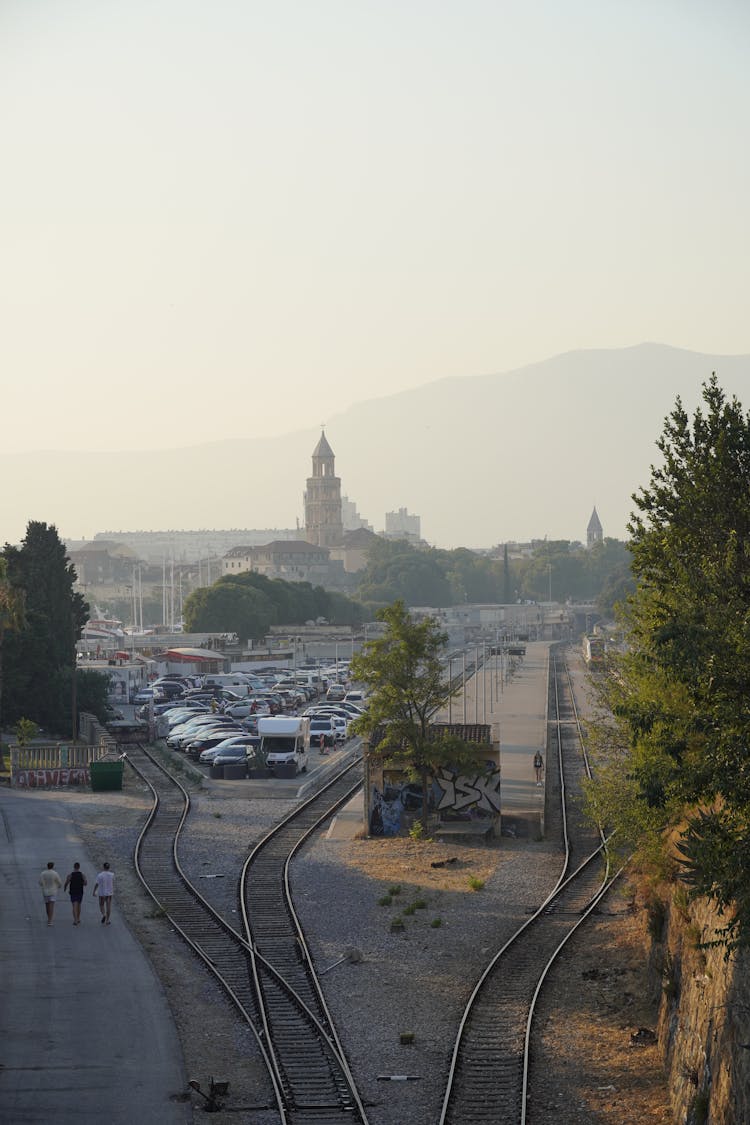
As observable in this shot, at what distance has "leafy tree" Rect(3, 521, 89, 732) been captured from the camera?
59781 millimetres

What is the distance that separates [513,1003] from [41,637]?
140 feet

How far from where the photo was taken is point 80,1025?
19.8 meters

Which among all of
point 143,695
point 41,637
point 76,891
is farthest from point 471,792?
point 143,695

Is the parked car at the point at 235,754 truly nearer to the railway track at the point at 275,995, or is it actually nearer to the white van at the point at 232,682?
the railway track at the point at 275,995

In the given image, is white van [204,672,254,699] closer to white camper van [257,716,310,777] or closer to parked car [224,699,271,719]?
parked car [224,699,271,719]

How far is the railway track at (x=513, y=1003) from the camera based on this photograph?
682 inches

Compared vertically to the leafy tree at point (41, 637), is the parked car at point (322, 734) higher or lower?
lower

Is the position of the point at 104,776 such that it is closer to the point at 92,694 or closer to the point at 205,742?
the point at 205,742

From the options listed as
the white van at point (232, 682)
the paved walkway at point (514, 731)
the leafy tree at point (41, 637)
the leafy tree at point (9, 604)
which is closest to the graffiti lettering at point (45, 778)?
the leafy tree at point (9, 604)

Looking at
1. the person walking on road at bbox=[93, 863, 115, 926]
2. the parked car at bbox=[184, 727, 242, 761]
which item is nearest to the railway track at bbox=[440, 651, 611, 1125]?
the person walking on road at bbox=[93, 863, 115, 926]

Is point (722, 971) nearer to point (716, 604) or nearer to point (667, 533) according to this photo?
point (716, 604)

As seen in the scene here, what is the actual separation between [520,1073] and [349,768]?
115 ft

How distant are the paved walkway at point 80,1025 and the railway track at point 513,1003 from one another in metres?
3.53

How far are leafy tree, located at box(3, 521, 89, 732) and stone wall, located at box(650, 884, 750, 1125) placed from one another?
37461 mm
